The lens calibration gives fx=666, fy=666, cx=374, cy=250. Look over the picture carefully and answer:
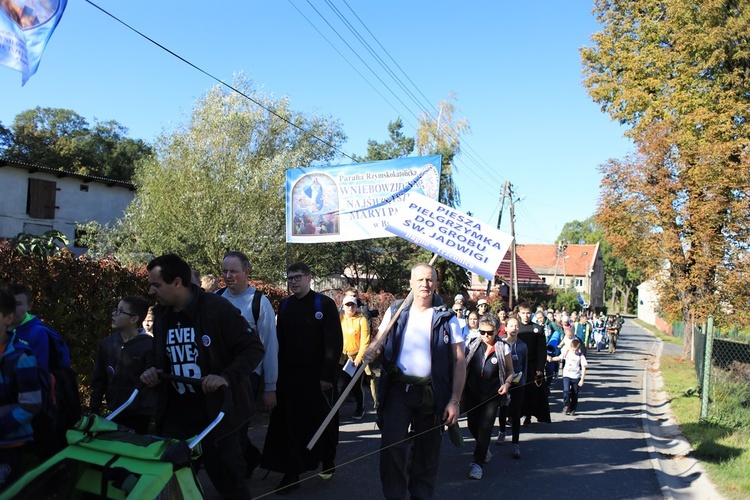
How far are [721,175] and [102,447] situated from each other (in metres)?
21.1

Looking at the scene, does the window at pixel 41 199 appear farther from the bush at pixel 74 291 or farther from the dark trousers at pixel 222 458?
the dark trousers at pixel 222 458

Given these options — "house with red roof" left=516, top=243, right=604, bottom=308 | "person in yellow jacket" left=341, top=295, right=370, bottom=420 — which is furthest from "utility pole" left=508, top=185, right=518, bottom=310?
"house with red roof" left=516, top=243, right=604, bottom=308

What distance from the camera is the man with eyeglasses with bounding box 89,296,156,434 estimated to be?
15.6 ft

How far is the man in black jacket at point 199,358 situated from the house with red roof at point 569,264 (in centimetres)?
9340

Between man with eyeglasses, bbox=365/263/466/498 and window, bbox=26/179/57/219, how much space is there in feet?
95.9

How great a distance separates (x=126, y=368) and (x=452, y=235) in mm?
3097

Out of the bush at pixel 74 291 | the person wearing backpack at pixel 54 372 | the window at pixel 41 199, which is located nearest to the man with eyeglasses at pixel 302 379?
the person wearing backpack at pixel 54 372

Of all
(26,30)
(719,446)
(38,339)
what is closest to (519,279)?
(719,446)

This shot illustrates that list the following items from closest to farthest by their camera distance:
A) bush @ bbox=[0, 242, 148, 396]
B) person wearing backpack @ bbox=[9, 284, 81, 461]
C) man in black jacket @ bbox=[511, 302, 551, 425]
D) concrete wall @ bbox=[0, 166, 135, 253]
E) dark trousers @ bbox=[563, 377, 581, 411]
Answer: person wearing backpack @ bbox=[9, 284, 81, 461] < bush @ bbox=[0, 242, 148, 396] < man in black jacket @ bbox=[511, 302, 551, 425] < dark trousers @ bbox=[563, 377, 581, 411] < concrete wall @ bbox=[0, 166, 135, 253]

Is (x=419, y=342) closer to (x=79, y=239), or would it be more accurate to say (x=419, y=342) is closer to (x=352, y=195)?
(x=352, y=195)

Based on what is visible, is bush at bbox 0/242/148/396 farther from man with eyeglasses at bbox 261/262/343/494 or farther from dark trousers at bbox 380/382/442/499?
dark trousers at bbox 380/382/442/499

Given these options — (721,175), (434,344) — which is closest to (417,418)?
(434,344)

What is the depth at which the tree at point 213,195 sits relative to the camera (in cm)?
2280

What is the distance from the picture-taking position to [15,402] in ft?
10.5
